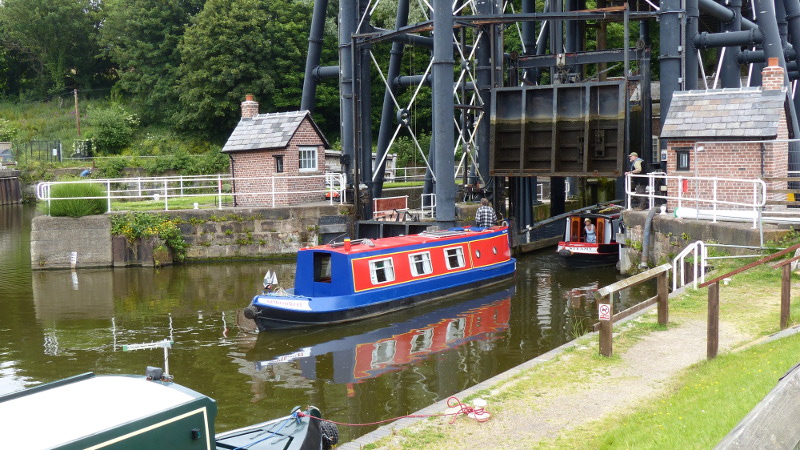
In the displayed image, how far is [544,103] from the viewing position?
77.9 feet

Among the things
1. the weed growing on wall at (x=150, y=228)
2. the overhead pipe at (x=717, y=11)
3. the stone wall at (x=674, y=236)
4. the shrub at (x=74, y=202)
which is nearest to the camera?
the stone wall at (x=674, y=236)

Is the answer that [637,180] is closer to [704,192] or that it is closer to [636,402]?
[704,192]

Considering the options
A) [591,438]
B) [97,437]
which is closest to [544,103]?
[591,438]

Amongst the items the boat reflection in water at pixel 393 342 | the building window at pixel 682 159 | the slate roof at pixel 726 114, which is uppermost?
the slate roof at pixel 726 114

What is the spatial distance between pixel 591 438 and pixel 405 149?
42833mm

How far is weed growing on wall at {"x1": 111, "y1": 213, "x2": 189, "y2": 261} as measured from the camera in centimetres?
2447

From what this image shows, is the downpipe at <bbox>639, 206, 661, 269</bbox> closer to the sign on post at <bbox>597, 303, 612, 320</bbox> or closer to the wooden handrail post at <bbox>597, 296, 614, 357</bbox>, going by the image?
the wooden handrail post at <bbox>597, 296, 614, 357</bbox>

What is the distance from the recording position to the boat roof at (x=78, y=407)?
5754 mm

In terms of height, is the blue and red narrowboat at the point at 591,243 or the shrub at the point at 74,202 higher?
the shrub at the point at 74,202

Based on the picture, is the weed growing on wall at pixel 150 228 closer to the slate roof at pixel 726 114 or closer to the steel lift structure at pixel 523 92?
the steel lift structure at pixel 523 92

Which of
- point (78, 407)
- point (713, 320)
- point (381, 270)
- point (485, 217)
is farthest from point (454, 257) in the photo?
point (78, 407)

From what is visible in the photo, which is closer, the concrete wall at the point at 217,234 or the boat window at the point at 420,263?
the boat window at the point at 420,263

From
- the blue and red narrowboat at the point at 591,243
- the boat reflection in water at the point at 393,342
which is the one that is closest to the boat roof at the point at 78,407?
the boat reflection in water at the point at 393,342

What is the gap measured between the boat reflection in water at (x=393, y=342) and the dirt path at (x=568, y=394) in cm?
362
